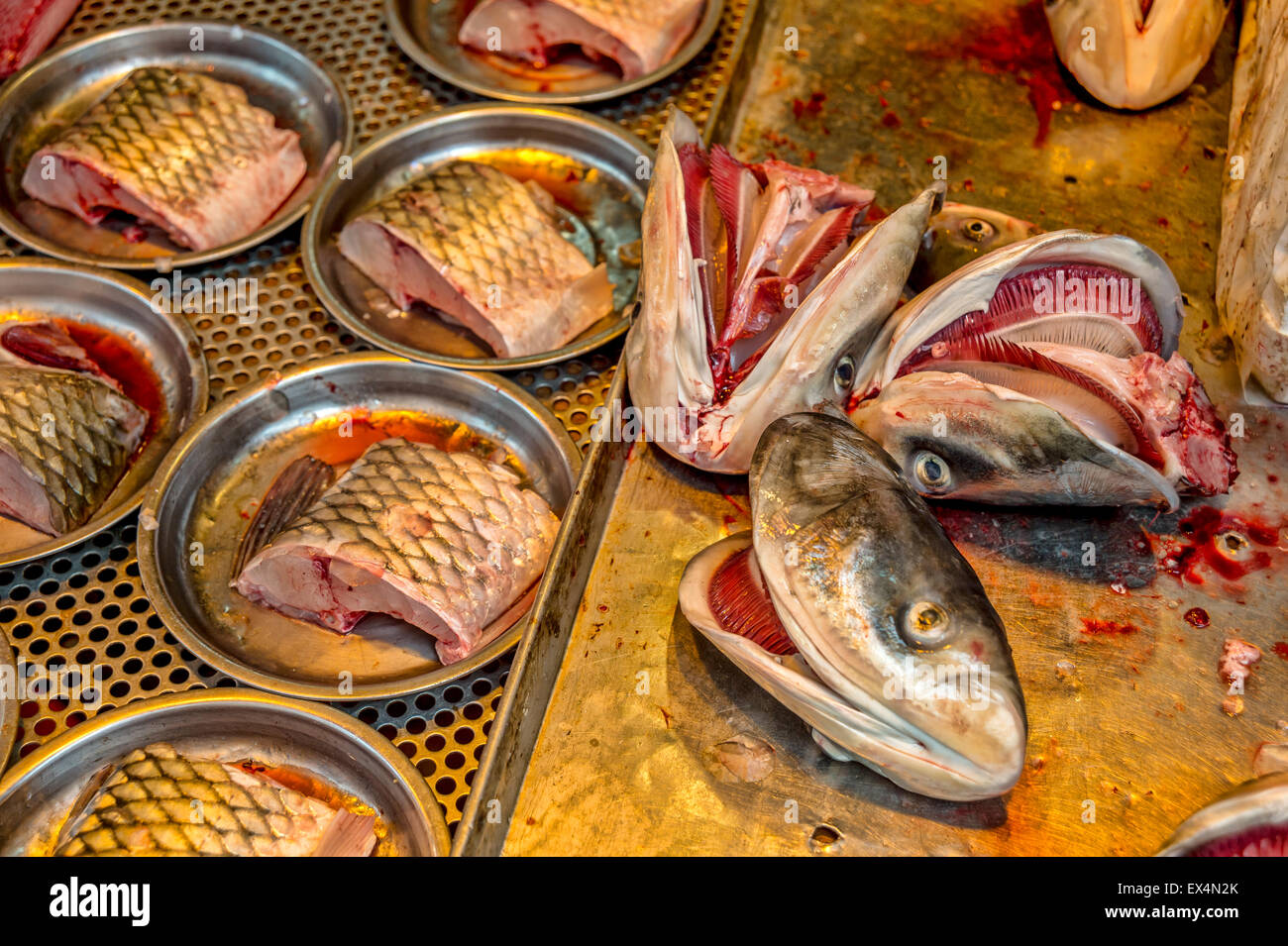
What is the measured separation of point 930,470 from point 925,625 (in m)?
0.53

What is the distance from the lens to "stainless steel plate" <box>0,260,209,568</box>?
2.71 m

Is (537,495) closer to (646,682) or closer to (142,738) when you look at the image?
(646,682)

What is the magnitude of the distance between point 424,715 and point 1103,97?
2.83 metres

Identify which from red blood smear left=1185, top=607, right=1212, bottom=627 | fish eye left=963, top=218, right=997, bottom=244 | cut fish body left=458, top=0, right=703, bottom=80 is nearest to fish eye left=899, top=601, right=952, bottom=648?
red blood smear left=1185, top=607, right=1212, bottom=627

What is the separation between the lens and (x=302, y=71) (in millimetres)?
3543

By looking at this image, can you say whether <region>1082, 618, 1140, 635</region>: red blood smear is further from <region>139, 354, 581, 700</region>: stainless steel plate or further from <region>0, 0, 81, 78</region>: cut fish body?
<region>0, 0, 81, 78</region>: cut fish body

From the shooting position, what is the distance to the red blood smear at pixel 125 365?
2.83 metres

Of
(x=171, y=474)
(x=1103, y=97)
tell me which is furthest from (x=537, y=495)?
(x=1103, y=97)

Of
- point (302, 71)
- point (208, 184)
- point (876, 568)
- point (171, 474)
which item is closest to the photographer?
point (876, 568)

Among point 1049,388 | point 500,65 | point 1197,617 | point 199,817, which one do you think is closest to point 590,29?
point 500,65

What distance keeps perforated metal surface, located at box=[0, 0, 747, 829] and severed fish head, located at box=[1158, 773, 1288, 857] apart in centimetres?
129

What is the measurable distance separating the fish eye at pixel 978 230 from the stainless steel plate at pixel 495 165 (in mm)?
903

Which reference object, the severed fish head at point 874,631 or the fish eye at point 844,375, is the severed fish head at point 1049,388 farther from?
the severed fish head at point 874,631

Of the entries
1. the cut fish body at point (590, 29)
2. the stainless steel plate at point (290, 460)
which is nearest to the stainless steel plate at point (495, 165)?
the stainless steel plate at point (290, 460)
